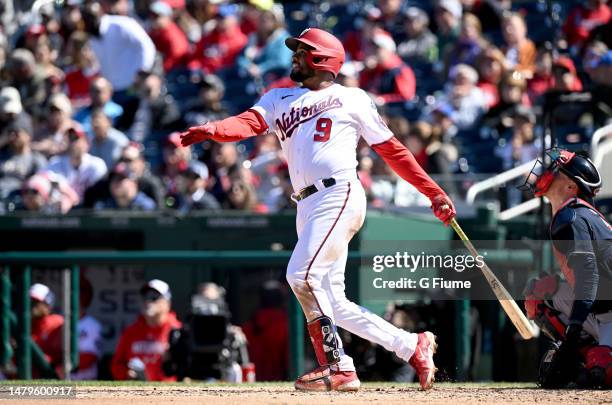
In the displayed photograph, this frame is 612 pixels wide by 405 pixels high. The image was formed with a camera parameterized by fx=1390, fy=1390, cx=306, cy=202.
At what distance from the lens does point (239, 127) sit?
7.07 m

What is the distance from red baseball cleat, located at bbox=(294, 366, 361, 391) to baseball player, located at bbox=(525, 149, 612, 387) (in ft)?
3.75

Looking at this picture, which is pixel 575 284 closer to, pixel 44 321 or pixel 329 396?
pixel 329 396

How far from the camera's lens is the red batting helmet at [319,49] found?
23.7ft

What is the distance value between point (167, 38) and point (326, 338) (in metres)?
7.79

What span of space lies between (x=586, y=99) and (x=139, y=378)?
374 cm

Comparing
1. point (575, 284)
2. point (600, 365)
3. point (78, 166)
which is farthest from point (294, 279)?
point (78, 166)

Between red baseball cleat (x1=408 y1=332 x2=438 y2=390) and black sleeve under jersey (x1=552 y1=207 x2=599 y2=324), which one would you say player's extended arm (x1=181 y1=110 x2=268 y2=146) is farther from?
black sleeve under jersey (x1=552 y1=207 x2=599 y2=324)

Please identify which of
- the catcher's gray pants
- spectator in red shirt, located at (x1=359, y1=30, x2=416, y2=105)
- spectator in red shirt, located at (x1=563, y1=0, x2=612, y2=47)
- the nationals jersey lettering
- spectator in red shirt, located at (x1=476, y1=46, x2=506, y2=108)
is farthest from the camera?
spectator in red shirt, located at (x1=359, y1=30, x2=416, y2=105)

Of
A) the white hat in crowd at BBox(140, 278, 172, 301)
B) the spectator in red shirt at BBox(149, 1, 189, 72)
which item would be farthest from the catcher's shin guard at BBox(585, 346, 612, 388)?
the spectator in red shirt at BBox(149, 1, 189, 72)

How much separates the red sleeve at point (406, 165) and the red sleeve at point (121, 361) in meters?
3.36

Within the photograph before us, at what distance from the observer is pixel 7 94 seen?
44.4ft

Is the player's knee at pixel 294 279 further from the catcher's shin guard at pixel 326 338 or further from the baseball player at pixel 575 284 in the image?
the baseball player at pixel 575 284

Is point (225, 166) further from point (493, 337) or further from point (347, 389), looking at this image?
point (347, 389)

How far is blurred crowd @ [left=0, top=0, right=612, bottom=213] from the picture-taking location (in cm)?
1145
